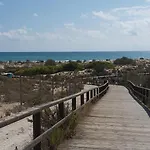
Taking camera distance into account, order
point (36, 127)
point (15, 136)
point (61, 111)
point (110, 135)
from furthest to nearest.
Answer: point (15, 136) → point (110, 135) → point (61, 111) → point (36, 127)

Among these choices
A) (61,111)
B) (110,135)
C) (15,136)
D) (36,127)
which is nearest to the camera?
(36,127)

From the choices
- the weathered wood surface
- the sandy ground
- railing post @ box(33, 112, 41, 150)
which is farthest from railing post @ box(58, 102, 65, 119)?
the sandy ground

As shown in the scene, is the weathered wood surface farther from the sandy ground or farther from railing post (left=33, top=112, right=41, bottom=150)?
the sandy ground

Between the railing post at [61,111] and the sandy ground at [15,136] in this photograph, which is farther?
the sandy ground at [15,136]

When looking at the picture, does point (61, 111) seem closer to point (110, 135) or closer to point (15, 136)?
point (110, 135)

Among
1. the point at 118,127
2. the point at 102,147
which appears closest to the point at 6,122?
the point at 102,147

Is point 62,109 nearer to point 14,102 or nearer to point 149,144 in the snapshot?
point 149,144

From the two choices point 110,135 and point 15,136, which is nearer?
point 110,135

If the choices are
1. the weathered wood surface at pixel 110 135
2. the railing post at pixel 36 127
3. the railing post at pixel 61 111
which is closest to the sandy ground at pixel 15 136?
the weathered wood surface at pixel 110 135

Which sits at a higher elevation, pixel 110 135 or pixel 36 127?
pixel 36 127

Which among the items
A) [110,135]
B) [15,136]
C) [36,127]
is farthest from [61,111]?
[15,136]

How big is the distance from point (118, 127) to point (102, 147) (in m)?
2.74

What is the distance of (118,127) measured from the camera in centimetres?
1041

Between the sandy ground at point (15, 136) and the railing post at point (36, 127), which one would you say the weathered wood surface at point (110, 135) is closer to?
the railing post at point (36, 127)
